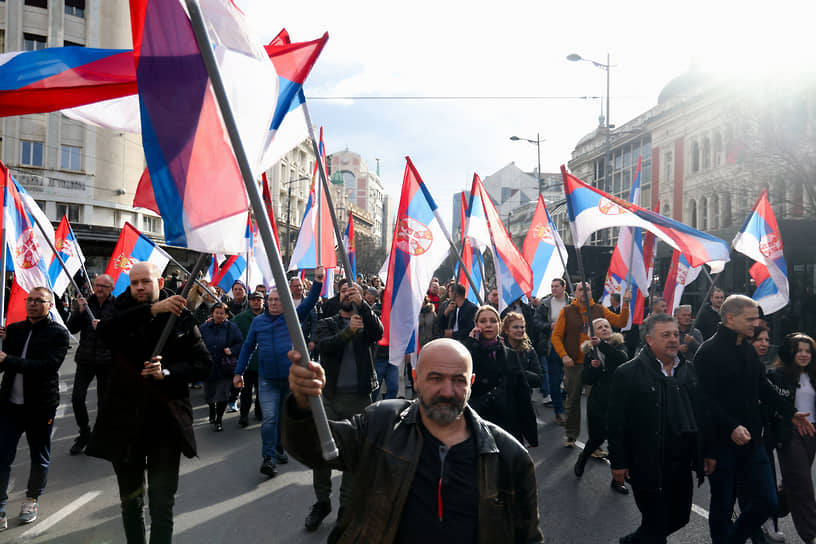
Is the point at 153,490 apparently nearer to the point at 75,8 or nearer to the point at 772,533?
the point at 772,533

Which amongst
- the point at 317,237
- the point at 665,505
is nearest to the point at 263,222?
the point at 665,505

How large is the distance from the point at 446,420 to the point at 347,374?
9.36 ft

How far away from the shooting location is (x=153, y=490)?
341cm

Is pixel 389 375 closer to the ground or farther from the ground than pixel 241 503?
farther from the ground

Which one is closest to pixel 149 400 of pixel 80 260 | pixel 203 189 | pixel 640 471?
pixel 203 189

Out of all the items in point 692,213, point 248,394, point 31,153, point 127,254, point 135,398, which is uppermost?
point 31,153

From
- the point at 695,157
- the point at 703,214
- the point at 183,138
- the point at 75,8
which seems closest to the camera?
the point at 183,138

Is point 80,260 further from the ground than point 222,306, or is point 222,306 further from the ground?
point 80,260

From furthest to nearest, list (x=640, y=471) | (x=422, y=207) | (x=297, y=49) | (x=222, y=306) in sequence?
(x=222, y=306) → (x=422, y=207) → (x=640, y=471) → (x=297, y=49)

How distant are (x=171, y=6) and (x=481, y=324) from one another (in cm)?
306

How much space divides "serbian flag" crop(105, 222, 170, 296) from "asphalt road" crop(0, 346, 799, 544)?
2474 mm

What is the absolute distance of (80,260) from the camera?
352 inches

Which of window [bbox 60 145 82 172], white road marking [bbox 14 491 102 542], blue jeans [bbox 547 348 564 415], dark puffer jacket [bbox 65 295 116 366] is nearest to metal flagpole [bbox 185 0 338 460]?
white road marking [bbox 14 491 102 542]

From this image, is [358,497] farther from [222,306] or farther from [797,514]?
[222,306]
